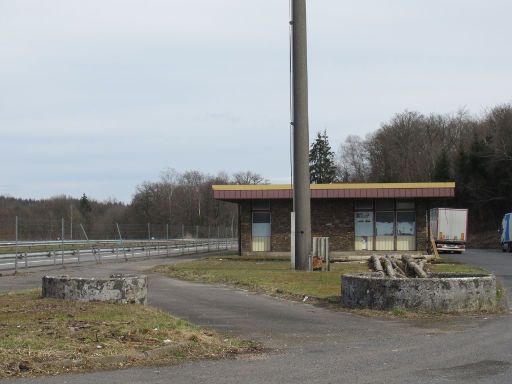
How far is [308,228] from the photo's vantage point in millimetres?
24391

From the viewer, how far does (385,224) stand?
124 feet

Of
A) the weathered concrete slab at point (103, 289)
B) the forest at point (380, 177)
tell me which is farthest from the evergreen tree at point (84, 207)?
the weathered concrete slab at point (103, 289)

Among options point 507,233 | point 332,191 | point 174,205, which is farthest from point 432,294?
point 174,205

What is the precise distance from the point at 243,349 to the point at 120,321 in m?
2.27

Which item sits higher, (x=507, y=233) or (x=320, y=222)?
(x=320, y=222)

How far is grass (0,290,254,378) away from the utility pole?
13.3 m

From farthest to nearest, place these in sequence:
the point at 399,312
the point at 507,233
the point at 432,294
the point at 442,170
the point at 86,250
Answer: the point at 442,170
the point at 507,233
the point at 86,250
the point at 432,294
the point at 399,312

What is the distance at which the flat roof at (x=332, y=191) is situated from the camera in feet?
119

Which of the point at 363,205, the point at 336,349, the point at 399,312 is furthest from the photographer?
the point at 363,205

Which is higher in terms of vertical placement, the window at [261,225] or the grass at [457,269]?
the window at [261,225]

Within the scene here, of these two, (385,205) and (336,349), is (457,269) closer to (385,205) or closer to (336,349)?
(385,205)

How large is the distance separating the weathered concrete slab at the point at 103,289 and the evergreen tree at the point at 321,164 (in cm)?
9383

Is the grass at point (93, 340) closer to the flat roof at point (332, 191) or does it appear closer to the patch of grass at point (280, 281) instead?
the patch of grass at point (280, 281)

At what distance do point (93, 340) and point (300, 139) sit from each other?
1672 cm
